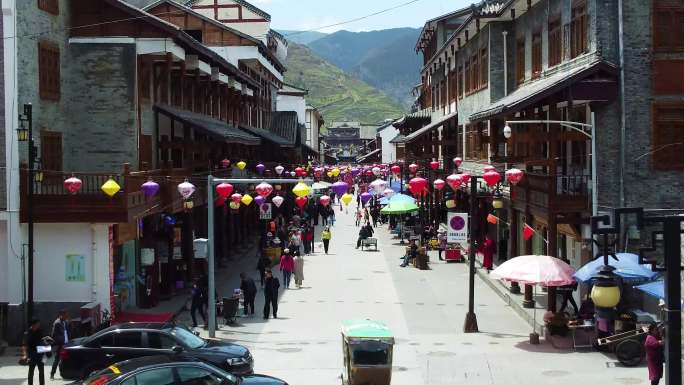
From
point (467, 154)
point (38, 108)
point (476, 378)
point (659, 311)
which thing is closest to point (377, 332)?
point (476, 378)

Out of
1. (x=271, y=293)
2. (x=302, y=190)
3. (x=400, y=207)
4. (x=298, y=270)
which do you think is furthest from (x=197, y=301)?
(x=400, y=207)

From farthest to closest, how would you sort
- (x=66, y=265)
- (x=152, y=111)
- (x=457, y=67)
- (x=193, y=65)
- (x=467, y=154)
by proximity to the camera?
(x=457, y=67), (x=467, y=154), (x=193, y=65), (x=152, y=111), (x=66, y=265)

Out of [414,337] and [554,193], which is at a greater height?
[554,193]

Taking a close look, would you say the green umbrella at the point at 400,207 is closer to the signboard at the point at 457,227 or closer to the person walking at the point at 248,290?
the signboard at the point at 457,227

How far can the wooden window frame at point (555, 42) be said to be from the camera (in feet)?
100

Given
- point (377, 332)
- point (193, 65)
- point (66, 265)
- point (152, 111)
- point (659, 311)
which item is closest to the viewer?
point (377, 332)

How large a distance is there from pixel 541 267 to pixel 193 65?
17.4m

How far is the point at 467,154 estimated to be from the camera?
49.2 metres

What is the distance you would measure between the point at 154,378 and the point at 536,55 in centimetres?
2373

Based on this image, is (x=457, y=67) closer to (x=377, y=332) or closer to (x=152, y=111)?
(x=152, y=111)

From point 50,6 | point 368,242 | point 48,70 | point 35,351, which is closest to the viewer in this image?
point 35,351

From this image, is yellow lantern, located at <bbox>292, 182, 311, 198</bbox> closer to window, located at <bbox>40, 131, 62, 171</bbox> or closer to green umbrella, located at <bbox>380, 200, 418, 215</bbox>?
window, located at <bbox>40, 131, 62, 171</bbox>

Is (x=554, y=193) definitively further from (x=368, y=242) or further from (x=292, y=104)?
(x=292, y=104)

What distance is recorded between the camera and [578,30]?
92.8ft
